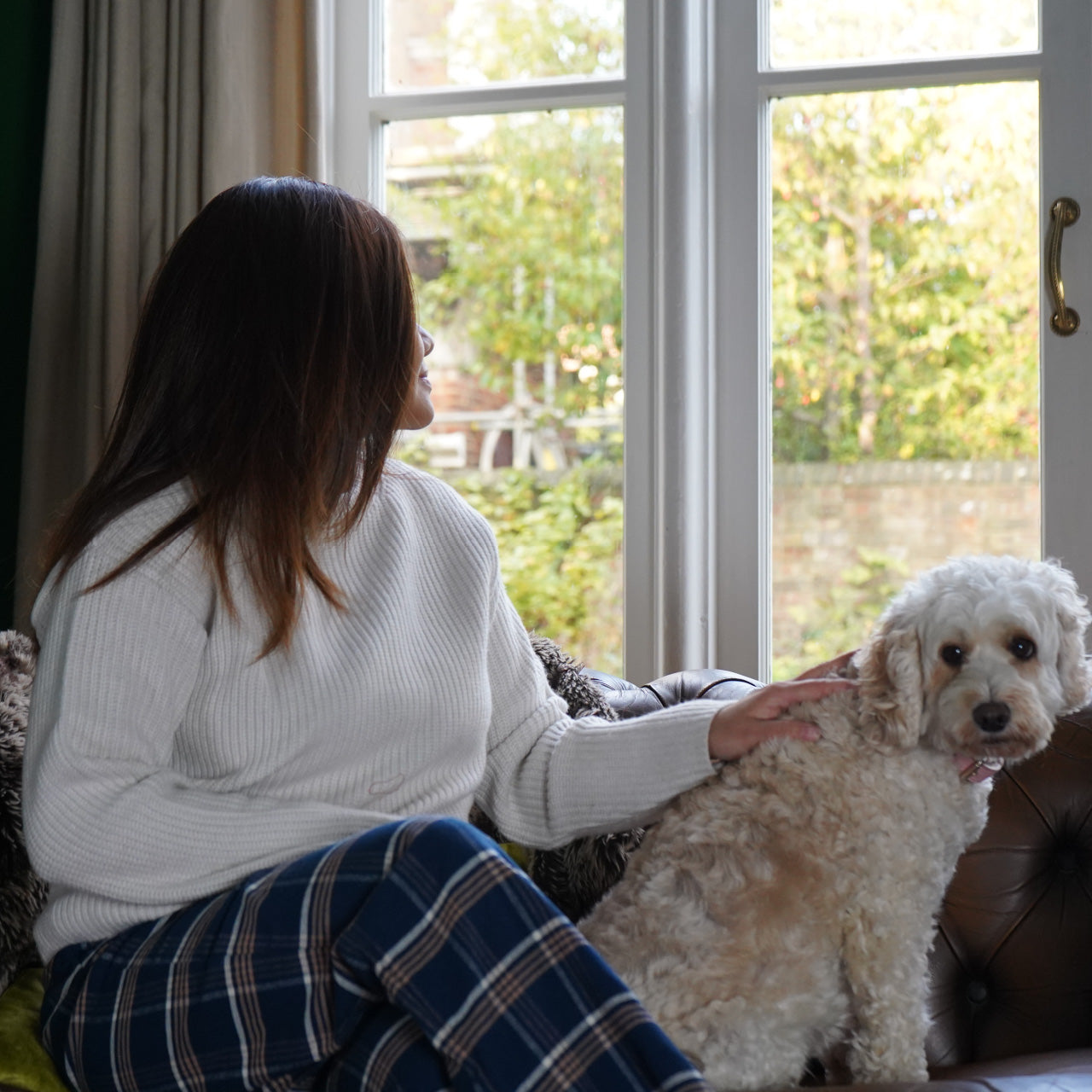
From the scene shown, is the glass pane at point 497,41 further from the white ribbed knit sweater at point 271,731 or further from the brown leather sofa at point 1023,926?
the brown leather sofa at point 1023,926

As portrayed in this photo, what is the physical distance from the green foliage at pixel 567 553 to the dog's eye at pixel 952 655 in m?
1.20

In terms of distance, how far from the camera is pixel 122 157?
2.31m

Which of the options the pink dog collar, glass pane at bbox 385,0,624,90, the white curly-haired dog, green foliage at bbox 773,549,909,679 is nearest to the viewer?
the white curly-haired dog

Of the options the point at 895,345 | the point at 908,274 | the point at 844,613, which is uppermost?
the point at 908,274

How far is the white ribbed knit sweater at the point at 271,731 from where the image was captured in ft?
3.84

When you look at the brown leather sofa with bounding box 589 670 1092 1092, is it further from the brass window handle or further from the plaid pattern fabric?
the brass window handle

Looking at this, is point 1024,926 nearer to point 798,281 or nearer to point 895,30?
point 798,281

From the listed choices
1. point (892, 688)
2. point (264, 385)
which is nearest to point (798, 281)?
point (892, 688)

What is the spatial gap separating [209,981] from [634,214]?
1826mm

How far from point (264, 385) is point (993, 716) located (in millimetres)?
893

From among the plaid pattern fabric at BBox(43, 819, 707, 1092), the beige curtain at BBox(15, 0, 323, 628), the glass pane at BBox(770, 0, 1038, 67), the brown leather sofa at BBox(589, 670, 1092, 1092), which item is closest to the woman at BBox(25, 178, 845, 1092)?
the plaid pattern fabric at BBox(43, 819, 707, 1092)

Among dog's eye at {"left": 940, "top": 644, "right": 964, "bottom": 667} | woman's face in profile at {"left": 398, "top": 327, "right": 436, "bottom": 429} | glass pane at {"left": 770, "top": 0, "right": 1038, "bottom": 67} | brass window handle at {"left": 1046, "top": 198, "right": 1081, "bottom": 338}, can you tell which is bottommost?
dog's eye at {"left": 940, "top": 644, "right": 964, "bottom": 667}

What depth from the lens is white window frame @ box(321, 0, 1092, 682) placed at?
2.39 m

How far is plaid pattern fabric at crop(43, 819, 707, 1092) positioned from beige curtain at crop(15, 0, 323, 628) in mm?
1366
